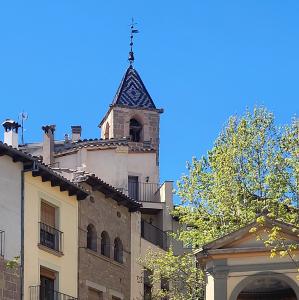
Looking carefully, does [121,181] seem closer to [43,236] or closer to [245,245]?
[43,236]

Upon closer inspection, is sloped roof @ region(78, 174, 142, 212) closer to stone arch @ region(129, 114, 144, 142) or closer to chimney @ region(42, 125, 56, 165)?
chimney @ region(42, 125, 56, 165)

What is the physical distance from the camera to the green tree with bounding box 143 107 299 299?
1679 inches

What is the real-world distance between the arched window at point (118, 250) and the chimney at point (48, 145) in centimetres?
993

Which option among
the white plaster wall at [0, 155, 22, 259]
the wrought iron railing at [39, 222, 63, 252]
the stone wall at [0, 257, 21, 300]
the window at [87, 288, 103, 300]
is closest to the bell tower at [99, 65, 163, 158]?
the window at [87, 288, 103, 300]

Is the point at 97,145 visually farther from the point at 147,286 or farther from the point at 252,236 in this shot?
the point at 252,236

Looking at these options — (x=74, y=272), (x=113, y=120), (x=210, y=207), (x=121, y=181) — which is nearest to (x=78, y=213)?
(x=74, y=272)

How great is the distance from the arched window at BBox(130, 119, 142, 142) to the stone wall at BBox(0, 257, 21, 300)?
110 feet

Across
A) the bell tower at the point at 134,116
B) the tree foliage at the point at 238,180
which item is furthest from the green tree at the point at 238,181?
the bell tower at the point at 134,116

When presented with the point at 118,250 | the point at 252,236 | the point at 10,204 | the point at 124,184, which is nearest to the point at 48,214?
the point at 10,204

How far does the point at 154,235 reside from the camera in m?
54.2

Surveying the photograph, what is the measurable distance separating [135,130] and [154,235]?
19.4m

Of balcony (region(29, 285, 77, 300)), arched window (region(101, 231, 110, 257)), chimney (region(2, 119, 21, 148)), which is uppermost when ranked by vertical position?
chimney (region(2, 119, 21, 148))

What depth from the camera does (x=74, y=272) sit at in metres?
44.5

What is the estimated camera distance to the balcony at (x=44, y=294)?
40.5m
